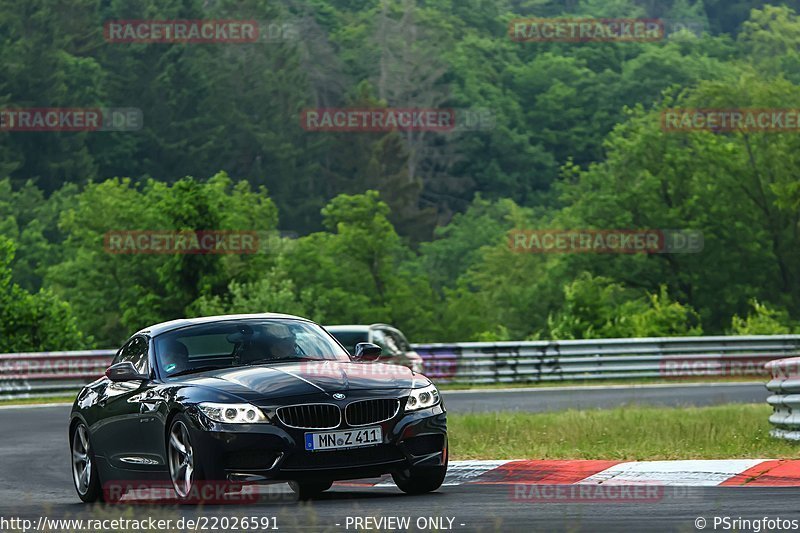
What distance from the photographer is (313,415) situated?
432 inches

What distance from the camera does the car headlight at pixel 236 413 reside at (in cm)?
1093

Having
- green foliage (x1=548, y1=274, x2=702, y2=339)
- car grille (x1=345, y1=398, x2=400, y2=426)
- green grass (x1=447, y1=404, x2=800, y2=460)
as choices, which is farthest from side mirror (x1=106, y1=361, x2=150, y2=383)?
green foliage (x1=548, y1=274, x2=702, y2=339)

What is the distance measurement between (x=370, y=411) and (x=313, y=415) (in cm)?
40

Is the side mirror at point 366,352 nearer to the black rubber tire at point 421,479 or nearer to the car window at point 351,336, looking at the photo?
the black rubber tire at point 421,479

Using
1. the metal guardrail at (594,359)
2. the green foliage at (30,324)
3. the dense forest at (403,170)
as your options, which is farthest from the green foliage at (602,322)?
the green foliage at (30,324)

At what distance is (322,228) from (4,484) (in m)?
112

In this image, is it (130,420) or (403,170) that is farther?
(403,170)

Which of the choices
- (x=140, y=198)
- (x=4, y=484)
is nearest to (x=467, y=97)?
(x=140, y=198)

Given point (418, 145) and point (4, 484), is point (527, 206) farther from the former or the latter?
point (4, 484)

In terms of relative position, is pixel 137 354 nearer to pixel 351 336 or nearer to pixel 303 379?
pixel 303 379

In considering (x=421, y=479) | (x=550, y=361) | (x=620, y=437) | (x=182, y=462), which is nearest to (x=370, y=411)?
(x=421, y=479)

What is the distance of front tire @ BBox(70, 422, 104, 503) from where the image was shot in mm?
12680

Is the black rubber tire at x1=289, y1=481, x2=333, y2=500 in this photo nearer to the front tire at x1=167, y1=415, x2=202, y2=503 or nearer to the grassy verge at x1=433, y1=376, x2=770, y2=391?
the front tire at x1=167, y1=415, x2=202, y2=503

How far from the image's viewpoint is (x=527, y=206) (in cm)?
13600
